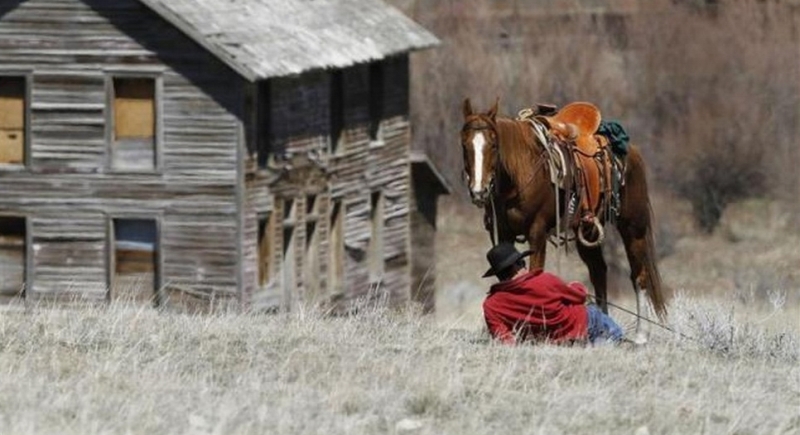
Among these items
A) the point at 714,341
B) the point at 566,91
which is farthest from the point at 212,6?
the point at 714,341

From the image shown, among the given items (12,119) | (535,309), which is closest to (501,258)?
(535,309)

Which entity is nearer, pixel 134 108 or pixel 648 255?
pixel 648 255

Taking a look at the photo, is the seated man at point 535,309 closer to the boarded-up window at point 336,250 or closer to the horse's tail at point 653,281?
the horse's tail at point 653,281

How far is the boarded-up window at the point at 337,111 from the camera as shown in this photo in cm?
4744

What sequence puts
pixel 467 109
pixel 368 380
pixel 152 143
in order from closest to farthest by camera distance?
pixel 368 380 < pixel 467 109 < pixel 152 143

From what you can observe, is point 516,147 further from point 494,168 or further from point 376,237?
point 376,237

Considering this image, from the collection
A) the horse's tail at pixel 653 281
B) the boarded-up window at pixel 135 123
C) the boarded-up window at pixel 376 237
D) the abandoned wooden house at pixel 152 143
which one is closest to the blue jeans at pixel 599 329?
the horse's tail at pixel 653 281

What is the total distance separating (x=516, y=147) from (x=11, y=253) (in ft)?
90.4

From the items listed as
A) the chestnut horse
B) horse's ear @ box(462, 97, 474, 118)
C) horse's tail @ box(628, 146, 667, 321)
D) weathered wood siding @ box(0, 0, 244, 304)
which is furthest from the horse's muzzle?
weathered wood siding @ box(0, 0, 244, 304)

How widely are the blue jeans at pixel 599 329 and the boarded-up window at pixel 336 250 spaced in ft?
104

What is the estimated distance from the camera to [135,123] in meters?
42.6

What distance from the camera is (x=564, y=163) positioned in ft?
59.2

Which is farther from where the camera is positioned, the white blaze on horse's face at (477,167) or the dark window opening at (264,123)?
the dark window opening at (264,123)

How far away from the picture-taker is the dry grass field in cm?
1226
